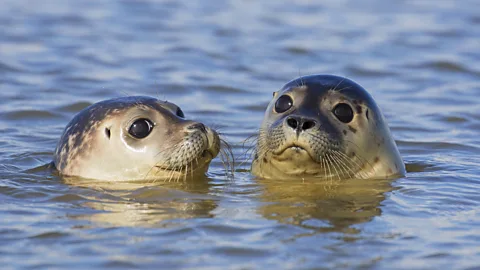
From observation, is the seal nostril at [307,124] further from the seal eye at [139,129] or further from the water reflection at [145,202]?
the seal eye at [139,129]

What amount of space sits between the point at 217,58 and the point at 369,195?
6722 millimetres

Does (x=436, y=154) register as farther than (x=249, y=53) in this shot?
No

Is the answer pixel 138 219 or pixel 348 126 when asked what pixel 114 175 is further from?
pixel 348 126

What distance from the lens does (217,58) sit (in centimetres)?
1360

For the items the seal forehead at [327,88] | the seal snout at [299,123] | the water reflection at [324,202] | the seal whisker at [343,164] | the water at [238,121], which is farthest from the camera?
the seal forehead at [327,88]

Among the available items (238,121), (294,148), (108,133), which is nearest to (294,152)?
(294,148)

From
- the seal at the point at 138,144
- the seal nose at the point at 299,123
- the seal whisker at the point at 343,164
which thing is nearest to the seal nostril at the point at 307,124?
the seal nose at the point at 299,123

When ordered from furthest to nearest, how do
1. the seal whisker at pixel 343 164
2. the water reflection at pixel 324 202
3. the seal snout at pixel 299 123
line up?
the seal whisker at pixel 343 164 < the seal snout at pixel 299 123 < the water reflection at pixel 324 202

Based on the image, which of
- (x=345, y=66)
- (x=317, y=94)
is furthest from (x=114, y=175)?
(x=345, y=66)

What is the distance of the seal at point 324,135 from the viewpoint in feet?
23.2

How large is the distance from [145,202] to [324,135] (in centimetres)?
127

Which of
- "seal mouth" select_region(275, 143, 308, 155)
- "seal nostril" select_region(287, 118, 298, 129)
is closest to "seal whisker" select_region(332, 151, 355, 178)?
"seal mouth" select_region(275, 143, 308, 155)

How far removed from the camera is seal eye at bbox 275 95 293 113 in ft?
24.5

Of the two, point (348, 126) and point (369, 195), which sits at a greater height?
point (348, 126)
